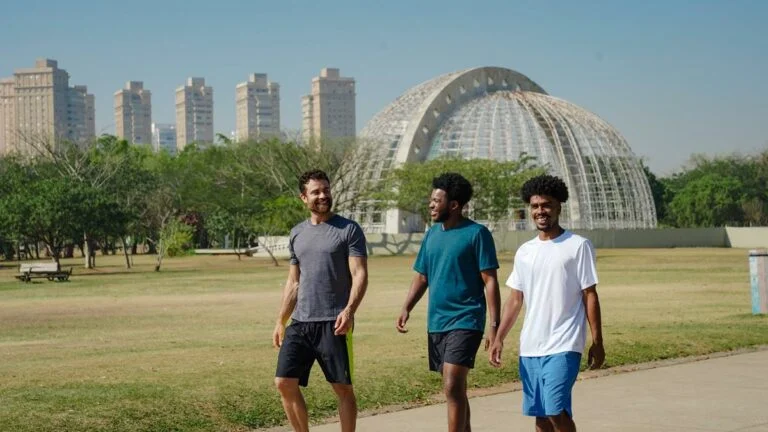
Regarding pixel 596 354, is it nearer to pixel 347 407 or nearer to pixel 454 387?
pixel 454 387

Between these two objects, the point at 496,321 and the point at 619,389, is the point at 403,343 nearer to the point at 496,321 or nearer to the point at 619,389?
the point at 619,389

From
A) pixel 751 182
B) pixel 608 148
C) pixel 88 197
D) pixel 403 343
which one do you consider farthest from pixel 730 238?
pixel 403 343

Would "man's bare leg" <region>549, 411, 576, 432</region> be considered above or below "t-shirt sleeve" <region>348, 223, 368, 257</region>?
below

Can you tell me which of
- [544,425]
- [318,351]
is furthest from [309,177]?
[544,425]

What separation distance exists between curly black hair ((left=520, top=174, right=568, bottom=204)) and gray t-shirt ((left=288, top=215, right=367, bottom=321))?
4.22ft

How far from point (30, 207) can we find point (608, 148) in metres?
53.9

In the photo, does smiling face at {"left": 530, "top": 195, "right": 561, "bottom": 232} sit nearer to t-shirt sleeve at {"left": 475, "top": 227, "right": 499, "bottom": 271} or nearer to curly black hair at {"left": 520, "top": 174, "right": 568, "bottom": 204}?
curly black hair at {"left": 520, "top": 174, "right": 568, "bottom": 204}

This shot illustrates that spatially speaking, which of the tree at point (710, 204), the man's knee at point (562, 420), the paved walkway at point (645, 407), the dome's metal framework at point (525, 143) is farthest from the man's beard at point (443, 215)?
the tree at point (710, 204)

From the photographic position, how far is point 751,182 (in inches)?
4528

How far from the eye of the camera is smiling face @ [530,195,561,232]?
307 inches

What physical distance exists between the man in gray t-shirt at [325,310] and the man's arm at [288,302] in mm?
133

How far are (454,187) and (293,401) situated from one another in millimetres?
1865

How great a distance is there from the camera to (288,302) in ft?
29.9

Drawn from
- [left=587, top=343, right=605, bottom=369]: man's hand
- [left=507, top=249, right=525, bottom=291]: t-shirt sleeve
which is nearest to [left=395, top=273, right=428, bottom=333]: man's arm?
[left=507, top=249, right=525, bottom=291]: t-shirt sleeve
